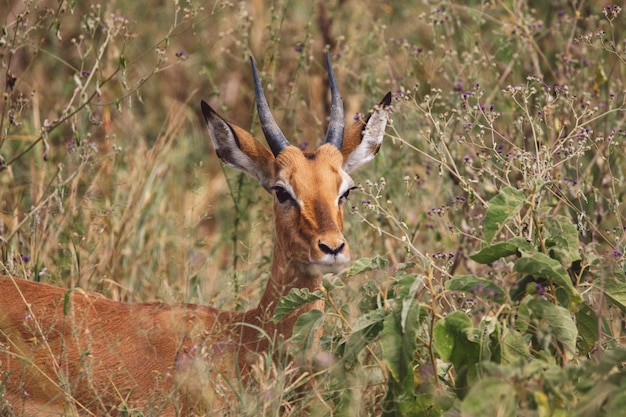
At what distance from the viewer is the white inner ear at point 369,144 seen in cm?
576

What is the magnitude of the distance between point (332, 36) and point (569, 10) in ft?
6.77

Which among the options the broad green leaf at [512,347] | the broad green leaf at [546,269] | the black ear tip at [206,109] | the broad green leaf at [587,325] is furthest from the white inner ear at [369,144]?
the broad green leaf at [512,347]

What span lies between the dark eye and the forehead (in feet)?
0.17

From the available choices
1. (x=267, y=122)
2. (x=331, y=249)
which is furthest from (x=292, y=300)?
(x=267, y=122)

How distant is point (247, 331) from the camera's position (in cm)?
518

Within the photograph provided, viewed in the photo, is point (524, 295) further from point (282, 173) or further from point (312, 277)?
point (282, 173)

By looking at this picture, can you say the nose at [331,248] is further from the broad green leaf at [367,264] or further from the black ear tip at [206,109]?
the black ear tip at [206,109]

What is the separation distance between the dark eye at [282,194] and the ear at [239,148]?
230 millimetres

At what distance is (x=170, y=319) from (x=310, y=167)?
3.39ft

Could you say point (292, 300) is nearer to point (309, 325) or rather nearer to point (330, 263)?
point (309, 325)

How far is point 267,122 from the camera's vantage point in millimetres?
5504

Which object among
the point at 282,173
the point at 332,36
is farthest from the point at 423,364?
the point at 332,36

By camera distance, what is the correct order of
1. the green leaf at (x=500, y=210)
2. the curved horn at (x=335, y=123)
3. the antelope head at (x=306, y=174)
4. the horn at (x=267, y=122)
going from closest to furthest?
the green leaf at (x=500, y=210), the antelope head at (x=306, y=174), the horn at (x=267, y=122), the curved horn at (x=335, y=123)

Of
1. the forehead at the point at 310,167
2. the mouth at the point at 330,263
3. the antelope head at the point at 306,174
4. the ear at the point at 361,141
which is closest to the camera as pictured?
the mouth at the point at 330,263
